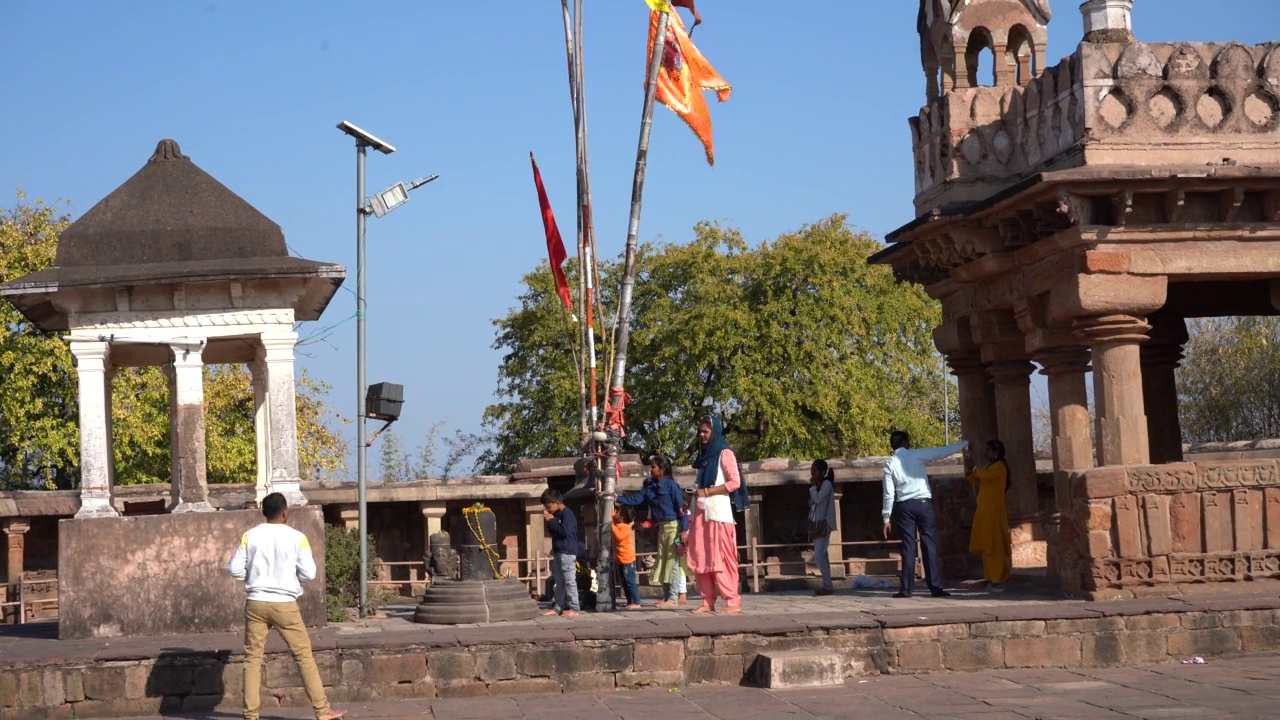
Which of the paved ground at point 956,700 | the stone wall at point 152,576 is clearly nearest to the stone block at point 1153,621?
the paved ground at point 956,700

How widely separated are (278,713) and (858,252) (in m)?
28.3

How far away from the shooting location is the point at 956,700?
9023mm

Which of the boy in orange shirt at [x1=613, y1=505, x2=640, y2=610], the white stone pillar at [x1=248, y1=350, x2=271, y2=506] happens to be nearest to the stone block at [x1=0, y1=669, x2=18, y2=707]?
the white stone pillar at [x1=248, y1=350, x2=271, y2=506]

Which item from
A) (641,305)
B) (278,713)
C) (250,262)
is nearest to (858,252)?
(641,305)

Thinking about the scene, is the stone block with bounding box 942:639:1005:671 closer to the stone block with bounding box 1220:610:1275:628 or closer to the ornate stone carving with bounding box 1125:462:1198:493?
the stone block with bounding box 1220:610:1275:628

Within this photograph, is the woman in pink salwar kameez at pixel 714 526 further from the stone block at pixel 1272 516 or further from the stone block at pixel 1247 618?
the stone block at pixel 1272 516

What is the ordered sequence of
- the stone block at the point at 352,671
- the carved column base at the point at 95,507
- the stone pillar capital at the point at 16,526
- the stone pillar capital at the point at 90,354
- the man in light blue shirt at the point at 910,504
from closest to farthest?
the stone block at the point at 352,671 → the carved column base at the point at 95,507 → the stone pillar capital at the point at 90,354 → the man in light blue shirt at the point at 910,504 → the stone pillar capital at the point at 16,526

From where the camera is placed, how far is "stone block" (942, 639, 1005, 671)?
10219mm

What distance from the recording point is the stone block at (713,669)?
33.1ft

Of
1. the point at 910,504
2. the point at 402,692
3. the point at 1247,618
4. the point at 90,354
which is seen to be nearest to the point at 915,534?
the point at 910,504

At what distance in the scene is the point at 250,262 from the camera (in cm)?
1184

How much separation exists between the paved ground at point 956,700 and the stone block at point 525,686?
15 centimetres

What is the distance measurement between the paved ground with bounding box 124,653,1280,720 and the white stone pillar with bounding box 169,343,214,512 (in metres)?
2.78

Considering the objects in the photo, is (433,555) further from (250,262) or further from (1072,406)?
(1072,406)
